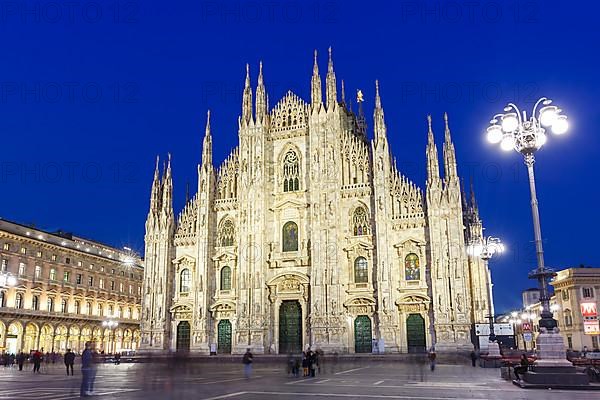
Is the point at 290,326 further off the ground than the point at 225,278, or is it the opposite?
the point at 225,278

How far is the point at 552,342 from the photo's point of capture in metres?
18.9

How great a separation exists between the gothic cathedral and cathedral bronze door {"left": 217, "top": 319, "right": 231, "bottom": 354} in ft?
0.29

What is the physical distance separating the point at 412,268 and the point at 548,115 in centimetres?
2408

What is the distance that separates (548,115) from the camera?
20.2 metres

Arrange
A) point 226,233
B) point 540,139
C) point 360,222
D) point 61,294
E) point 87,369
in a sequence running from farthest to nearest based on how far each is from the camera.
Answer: point 61,294 → point 226,233 → point 360,222 → point 540,139 → point 87,369

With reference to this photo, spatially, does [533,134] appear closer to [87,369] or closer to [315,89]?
[87,369]

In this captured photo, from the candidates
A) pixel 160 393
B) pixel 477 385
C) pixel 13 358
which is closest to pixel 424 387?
pixel 477 385

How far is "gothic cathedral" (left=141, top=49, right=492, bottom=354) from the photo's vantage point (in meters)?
41.7

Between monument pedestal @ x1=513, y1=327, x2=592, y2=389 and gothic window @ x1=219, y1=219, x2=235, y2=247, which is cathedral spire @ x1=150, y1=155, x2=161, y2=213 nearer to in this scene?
gothic window @ x1=219, y1=219, x2=235, y2=247

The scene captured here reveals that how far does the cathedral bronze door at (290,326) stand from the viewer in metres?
45.2

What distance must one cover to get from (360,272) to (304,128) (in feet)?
44.6

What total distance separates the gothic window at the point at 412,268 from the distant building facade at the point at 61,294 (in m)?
27.8

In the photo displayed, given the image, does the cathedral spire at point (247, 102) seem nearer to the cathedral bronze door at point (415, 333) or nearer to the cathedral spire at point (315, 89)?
the cathedral spire at point (315, 89)

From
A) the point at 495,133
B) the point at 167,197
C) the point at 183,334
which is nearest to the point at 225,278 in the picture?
the point at 183,334
